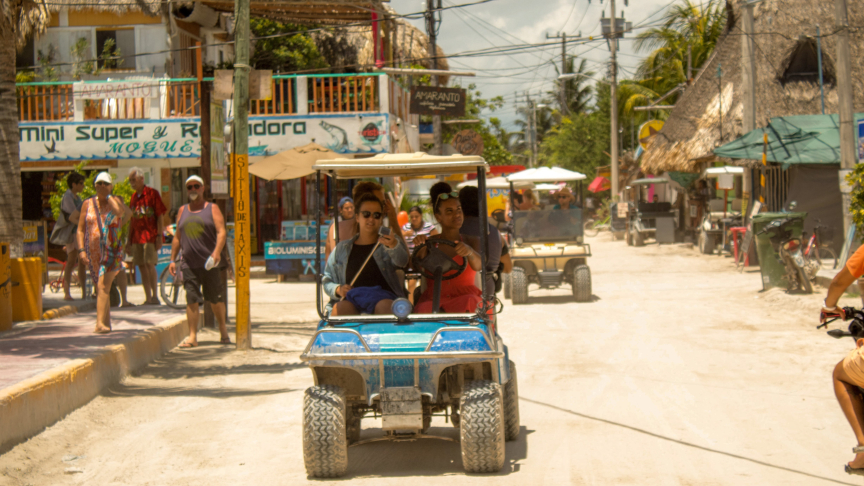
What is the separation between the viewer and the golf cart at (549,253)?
14.2 meters

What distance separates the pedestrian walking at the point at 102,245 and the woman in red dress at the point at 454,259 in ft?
14.7

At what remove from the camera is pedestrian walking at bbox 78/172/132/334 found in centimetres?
923

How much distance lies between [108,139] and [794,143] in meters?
15.7

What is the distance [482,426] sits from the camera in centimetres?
481

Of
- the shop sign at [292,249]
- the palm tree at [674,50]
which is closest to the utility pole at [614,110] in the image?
the palm tree at [674,50]

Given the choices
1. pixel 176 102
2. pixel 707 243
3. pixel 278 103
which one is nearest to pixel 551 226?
pixel 278 103

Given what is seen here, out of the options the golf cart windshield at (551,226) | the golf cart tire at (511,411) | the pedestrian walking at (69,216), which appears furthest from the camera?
the golf cart windshield at (551,226)

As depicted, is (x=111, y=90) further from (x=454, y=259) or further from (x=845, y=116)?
(x=454, y=259)

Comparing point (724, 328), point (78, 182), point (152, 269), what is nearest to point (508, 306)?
point (724, 328)

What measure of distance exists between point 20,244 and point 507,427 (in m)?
7.52

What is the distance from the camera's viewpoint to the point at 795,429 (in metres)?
5.91

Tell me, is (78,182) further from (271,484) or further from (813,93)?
(813,93)

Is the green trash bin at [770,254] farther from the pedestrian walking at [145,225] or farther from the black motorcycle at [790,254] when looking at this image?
the pedestrian walking at [145,225]

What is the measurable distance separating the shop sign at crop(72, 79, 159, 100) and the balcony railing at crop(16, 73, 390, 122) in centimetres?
14
